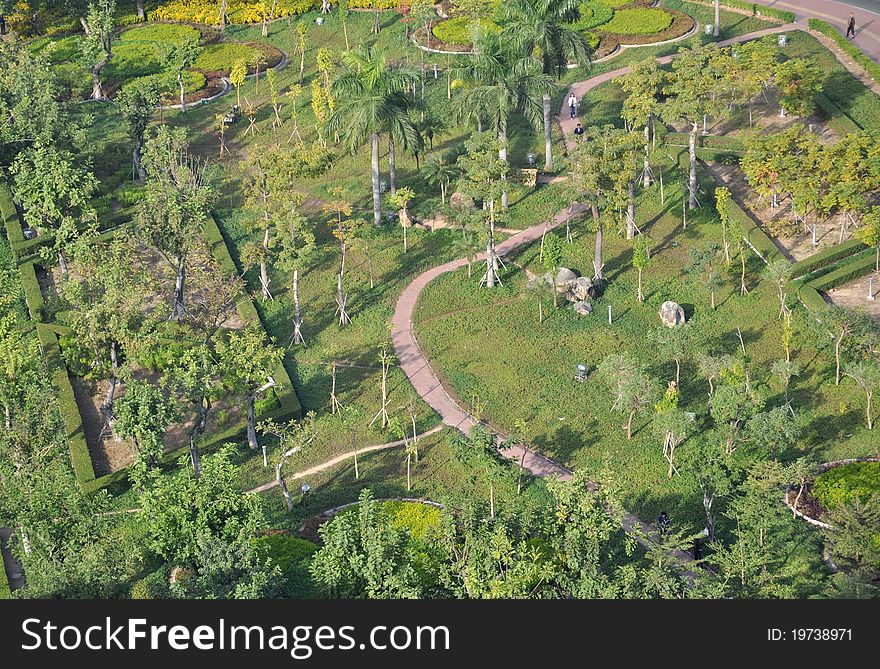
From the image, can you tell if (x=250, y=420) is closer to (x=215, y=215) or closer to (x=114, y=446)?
(x=114, y=446)

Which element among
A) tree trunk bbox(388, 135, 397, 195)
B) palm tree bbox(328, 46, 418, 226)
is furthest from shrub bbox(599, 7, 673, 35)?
palm tree bbox(328, 46, 418, 226)

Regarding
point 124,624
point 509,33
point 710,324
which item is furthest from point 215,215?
point 124,624

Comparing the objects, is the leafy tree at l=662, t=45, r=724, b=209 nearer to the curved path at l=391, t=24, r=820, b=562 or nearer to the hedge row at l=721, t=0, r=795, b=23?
the curved path at l=391, t=24, r=820, b=562

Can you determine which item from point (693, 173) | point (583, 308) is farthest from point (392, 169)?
point (693, 173)

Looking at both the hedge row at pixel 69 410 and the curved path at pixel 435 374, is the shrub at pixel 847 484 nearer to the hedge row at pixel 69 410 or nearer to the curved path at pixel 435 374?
the curved path at pixel 435 374

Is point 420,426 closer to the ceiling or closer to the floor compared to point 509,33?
closer to the floor

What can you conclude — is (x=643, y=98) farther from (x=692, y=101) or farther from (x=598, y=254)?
(x=598, y=254)
